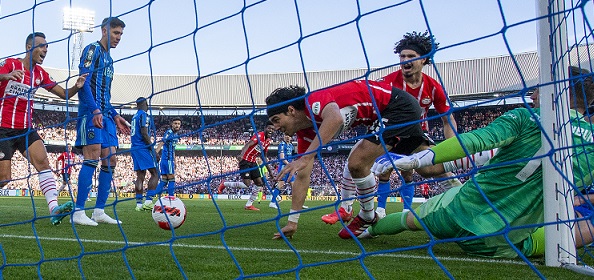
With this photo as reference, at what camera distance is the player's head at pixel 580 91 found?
3.32 meters

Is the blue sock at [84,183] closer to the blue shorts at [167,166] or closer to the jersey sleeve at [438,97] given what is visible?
the jersey sleeve at [438,97]

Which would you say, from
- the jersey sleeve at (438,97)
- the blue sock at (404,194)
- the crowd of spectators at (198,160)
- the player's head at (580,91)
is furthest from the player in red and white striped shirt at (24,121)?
the crowd of spectators at (198,160)

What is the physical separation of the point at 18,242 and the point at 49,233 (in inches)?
26.1

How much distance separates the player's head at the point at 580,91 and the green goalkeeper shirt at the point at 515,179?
14 centimetres

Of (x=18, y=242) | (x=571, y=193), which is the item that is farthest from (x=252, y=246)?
(x=571, y=193)

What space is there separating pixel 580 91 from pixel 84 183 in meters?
4.51

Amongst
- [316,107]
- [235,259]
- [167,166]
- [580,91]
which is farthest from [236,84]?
[235,259]

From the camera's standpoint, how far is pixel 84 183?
18.9ft

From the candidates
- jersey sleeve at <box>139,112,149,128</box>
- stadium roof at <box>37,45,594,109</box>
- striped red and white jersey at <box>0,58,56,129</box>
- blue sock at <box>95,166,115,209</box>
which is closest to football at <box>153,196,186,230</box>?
blue sock at <box>95,166,115,209</box>

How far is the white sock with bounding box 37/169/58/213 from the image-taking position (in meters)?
5.56

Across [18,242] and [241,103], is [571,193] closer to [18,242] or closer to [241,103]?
[18,242]

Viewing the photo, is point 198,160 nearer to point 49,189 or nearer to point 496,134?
point 49,189

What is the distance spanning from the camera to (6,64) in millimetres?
5719

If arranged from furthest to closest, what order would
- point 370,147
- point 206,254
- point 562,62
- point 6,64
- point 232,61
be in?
1. point 6,64
2. point 370,147
3. point 206,254
4. point 562,62
5. point 232,61
